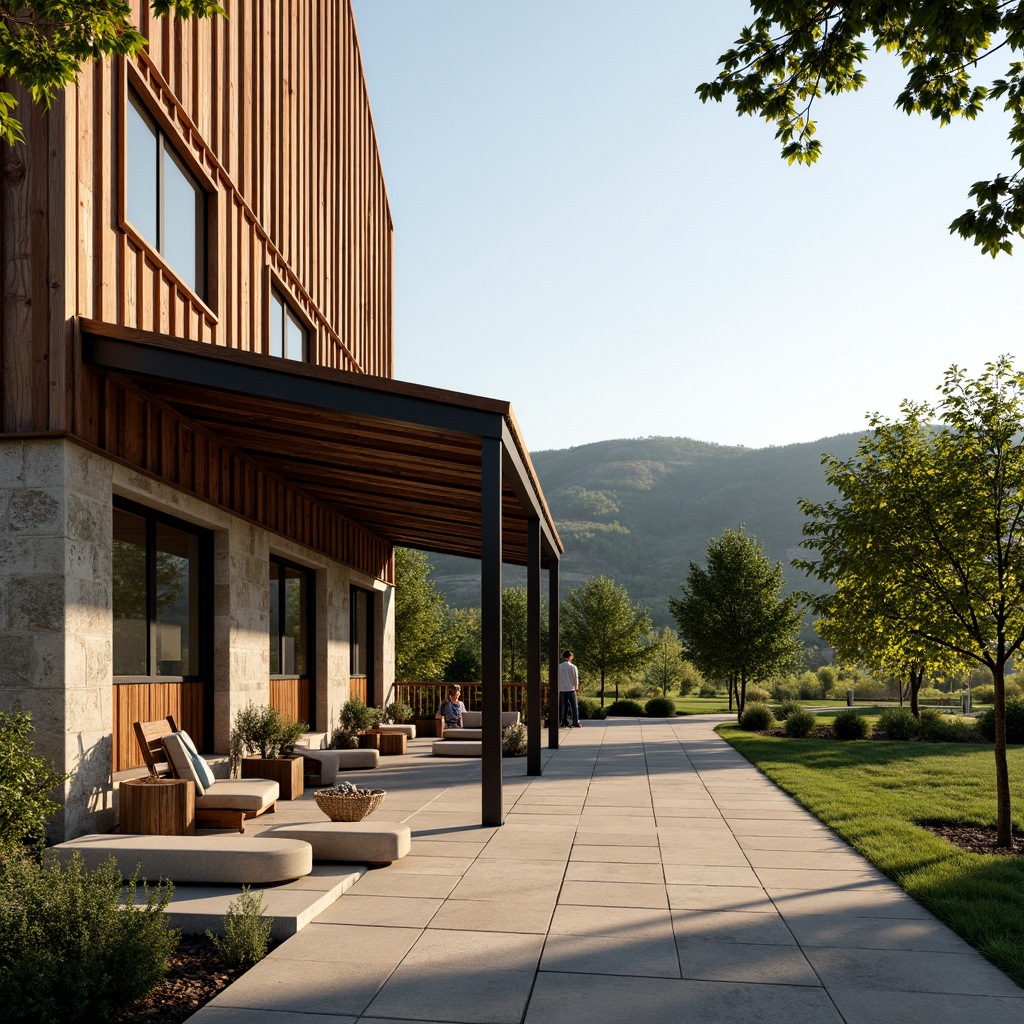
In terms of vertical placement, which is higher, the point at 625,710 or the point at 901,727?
the point at 901,727

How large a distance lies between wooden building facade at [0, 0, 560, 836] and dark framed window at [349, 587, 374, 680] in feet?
9.26

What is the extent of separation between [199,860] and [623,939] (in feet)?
9.17

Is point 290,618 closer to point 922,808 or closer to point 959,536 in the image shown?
point 922,808

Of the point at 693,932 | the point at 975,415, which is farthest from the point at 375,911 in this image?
the point at 975,415

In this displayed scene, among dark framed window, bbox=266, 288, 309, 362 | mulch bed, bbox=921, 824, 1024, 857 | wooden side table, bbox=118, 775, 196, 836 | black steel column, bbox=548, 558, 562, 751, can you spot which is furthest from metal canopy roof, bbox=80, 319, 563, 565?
mulch bed, bbox=921, 824, 1024, 857

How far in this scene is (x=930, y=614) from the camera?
941 cm

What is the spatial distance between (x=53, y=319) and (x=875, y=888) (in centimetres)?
721

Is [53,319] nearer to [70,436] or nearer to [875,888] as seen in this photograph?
[70,436]

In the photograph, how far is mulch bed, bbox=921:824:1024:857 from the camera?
866 centimetres

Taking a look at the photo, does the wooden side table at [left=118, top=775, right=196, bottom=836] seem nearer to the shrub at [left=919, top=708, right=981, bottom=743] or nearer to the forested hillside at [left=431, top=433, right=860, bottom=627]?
the shrub at [left=919, top=708, right=981, bottom=743]

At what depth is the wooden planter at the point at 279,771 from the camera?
34.8 feet

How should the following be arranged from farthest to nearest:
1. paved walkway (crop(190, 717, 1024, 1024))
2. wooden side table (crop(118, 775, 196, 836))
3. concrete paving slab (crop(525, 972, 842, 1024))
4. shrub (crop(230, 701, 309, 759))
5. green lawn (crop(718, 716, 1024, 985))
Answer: shrub (crop(230, 701, 309, 759)) < wooden side table (crop(118, 775, 196, 836)) < green lawn (crop(718, 716, 1024, 985)) < paved walkway (crop(190, 717, 1024, 1024)) < concrete paving slab (crop(525, 972, 842, 1024))

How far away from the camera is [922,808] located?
10570 millimetres

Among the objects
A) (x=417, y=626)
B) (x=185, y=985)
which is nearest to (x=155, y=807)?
(x=185, y=985)
